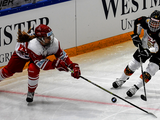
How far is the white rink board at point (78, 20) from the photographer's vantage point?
5.02 meters

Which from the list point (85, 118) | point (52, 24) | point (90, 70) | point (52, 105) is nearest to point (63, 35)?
point (52, 24)

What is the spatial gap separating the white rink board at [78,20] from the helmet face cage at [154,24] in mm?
1944

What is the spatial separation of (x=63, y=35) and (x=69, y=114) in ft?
6.69

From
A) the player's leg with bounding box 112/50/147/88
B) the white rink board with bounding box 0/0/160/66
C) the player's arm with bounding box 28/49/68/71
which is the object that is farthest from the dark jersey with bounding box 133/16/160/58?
the white rink board with bounding box 0/0/160/66

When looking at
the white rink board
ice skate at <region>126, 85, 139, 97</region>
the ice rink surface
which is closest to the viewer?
the ice rink surface

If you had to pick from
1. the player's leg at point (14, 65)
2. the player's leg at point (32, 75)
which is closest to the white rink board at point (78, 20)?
the player's leg at point (14, 65)

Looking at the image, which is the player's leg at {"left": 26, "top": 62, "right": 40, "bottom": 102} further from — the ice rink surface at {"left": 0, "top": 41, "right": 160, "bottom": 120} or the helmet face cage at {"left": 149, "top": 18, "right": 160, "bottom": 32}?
the helmet face cage at {"left": 149, "top": 18, "right": 160, "bottom": 32}

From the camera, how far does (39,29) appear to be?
3.66m

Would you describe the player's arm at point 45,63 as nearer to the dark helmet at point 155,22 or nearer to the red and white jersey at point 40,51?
the red and white jersey at point 40,51

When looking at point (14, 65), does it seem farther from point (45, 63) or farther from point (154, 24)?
point (154, 24)

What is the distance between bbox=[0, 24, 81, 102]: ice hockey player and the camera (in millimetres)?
3656

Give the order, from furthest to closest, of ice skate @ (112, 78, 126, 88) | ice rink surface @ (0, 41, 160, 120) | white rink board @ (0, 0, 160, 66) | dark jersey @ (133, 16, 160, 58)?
white rink board @ (0, 0, 160, 66) < ice skate @ (112, 78, 126, 88) < dark jersey @ (133, 16, 160, 58) < ice rink surface @ (0, 41, 160, 120)

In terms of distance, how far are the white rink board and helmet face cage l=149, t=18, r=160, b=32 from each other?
194 centimetres

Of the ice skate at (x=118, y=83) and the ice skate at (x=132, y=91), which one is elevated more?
the ice skate at (x=132, y=91)
